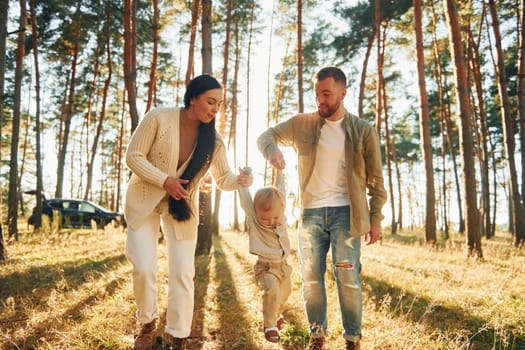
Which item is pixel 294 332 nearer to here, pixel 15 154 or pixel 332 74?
pixel 332 74

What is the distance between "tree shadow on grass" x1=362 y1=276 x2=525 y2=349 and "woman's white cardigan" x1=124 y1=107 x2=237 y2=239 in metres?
2.51

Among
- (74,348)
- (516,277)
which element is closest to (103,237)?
(74,348)

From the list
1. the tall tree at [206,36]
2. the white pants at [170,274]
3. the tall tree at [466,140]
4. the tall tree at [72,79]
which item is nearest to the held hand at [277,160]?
the white pants at [170,274]

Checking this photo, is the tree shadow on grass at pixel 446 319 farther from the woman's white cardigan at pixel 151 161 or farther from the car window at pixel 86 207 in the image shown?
the car window at pixel 86 207

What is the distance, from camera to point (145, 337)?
9.92 feet

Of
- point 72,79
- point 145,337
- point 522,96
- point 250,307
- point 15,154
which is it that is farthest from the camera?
point 72,79

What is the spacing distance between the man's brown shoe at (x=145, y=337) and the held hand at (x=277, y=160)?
1.63 m

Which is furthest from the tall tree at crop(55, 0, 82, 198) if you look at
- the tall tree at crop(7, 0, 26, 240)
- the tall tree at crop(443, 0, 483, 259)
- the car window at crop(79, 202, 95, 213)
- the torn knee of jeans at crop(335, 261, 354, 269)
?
the torn knee of jeans at crop(335, 261, 354, 269)

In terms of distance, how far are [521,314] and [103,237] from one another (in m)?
12.6

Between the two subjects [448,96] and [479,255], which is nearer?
[479,255]

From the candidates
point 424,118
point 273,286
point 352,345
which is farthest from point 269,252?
point 424,118

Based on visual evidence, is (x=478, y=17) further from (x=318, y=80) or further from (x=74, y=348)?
(x=74, y=348)

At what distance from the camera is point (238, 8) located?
17.8m

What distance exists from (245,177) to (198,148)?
507 millimetres
